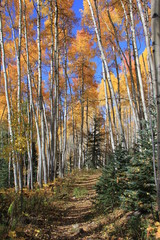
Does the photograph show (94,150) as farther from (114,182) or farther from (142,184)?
(142,184)

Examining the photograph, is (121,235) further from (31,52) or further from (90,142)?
(90,142)

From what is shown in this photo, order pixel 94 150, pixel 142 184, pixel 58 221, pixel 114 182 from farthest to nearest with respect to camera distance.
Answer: pixel 94 150
pixel 58 221
pixel 114 182
pixel 142 184

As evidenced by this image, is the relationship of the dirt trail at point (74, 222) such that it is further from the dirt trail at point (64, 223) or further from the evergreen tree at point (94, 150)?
the evergreen tree at point (94, 150)

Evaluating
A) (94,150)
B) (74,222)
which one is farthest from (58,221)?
(94,150)

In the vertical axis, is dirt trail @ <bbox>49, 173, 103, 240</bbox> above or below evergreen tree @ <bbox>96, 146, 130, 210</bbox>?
below

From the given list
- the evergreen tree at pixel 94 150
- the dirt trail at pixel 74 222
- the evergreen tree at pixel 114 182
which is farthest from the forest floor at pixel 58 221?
the evergreen tree at pixel 94 150

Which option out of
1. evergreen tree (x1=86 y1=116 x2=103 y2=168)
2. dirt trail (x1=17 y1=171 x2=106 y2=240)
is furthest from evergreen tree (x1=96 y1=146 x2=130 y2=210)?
evergreen tree (x1=86 y1=116 x2=103 y2=168)

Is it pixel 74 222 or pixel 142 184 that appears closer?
pixel 142 184

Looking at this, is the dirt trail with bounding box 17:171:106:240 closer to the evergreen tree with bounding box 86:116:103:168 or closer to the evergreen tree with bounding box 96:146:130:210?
the evergreen tree with bounding box 96:146:130:210

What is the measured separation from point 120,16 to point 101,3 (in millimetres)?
1081

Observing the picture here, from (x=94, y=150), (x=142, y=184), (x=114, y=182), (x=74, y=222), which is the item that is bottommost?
(x=74, y=222)

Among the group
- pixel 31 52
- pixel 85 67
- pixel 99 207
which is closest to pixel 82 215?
pixel 99 207

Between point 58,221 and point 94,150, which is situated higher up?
point 94,150

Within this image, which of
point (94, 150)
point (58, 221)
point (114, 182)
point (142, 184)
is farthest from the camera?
point (94, 150)
